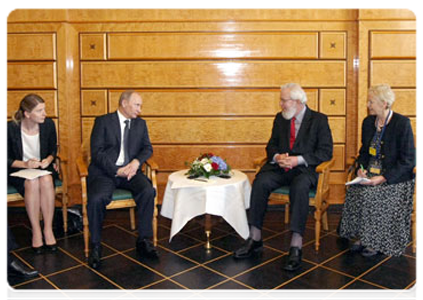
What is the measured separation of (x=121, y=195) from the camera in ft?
12.7

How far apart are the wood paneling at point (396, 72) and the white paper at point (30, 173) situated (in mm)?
3548

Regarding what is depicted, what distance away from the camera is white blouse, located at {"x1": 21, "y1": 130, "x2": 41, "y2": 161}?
167 inches

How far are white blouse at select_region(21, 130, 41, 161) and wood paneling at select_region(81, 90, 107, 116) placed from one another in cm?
112

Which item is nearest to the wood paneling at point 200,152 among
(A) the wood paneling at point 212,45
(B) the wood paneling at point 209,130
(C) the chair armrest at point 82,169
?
(B) the wood paneling at point 209,130

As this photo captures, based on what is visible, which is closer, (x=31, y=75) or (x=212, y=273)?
(x=212, y=273)

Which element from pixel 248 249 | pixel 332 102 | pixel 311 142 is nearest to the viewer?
pixel 248 249

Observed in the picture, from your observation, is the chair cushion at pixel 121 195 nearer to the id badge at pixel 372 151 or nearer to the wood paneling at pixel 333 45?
the id badge at pixel 372 151

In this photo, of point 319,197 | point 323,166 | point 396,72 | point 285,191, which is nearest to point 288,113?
point 323,166

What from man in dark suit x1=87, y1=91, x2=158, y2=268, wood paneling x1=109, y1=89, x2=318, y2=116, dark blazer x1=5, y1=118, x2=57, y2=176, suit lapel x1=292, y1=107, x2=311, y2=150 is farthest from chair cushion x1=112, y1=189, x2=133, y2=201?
wood paneling x1=109, y1=89, x2=318, y2=116

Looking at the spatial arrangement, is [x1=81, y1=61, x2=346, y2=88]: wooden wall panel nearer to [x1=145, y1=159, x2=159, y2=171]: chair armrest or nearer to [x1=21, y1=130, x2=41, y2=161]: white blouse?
[x1=21, y1=130, x2=41, y2=161]: white blouse

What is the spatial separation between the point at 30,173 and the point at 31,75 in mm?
1733

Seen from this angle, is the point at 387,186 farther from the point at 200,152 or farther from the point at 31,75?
the point at 31,75

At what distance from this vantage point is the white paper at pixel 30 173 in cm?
392

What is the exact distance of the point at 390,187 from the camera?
368 cm
